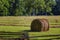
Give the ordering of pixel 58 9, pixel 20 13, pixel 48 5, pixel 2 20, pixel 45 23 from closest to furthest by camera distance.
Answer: pixel 45 23, pixel 2 20, pixel 20 13, pixel 48 5, pixel 58 9

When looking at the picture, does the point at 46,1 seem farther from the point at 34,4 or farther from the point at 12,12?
the point at 12,12

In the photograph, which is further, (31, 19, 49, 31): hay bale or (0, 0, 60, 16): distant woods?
(0, 0, 60, 16): distant woods

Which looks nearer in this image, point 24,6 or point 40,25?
point 40,25

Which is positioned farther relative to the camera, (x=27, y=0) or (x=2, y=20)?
(x=27, y=0)

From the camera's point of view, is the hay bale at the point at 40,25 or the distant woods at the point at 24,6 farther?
the distant woods at the point at 24,6

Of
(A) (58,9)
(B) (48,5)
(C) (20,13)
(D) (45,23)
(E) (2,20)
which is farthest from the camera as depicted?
(A) (58,9)

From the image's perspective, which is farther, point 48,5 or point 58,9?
point 58,9

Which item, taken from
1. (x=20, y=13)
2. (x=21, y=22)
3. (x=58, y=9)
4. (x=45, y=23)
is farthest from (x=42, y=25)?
(x=58, y=9)

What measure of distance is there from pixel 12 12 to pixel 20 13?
13.7ft

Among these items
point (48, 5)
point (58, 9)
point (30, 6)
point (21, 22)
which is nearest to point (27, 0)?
point (30, 6)

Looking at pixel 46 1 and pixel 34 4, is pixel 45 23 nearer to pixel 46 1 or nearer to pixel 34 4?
pixel 34 4

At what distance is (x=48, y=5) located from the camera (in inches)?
2680

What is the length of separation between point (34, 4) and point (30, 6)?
1.58 meters

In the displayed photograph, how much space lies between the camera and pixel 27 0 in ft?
222
